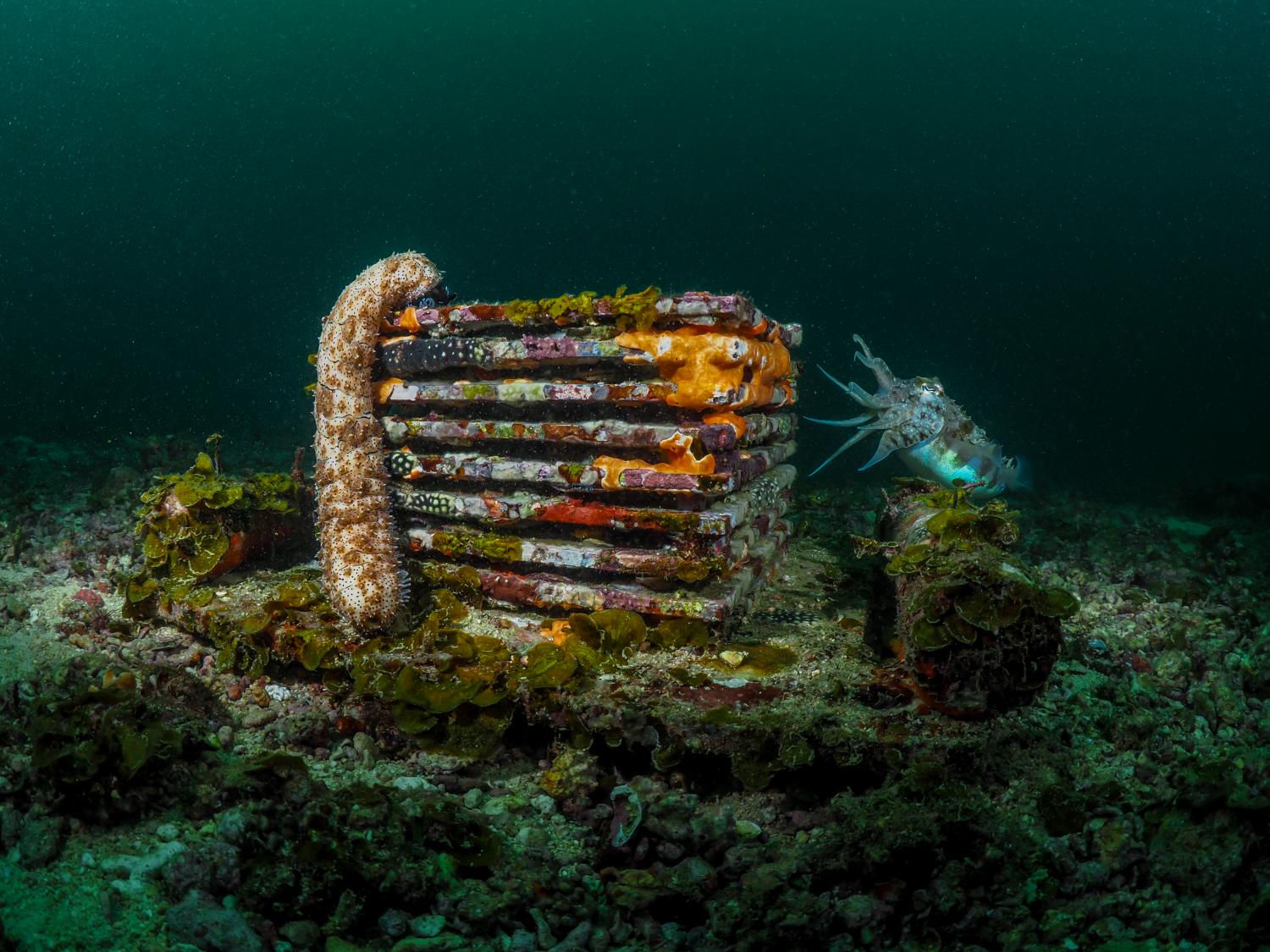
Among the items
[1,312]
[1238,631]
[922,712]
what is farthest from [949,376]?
[1,312]

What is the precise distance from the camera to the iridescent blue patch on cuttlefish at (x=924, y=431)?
610 cm

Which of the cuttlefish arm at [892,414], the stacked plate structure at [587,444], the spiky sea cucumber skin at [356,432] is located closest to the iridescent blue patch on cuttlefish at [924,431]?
the cuttlefish arm at [892,414]

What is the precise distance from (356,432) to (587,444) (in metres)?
1.69

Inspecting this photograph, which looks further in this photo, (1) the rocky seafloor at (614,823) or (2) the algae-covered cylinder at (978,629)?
(2) the algae-covered cylinder at (978,629)

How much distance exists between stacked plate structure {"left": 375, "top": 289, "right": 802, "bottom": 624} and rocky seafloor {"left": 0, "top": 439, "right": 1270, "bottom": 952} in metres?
0.72

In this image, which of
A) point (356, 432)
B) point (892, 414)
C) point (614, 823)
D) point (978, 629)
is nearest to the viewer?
point (614, 823)

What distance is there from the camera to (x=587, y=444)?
14.4 feet

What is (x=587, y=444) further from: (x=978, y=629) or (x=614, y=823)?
(x=978, y=629)

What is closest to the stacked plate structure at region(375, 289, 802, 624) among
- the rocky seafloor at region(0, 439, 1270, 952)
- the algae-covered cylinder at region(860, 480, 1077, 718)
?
the rocky seafloor at region(0, 439, 1270, 952)

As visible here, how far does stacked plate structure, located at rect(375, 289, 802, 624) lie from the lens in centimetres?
415

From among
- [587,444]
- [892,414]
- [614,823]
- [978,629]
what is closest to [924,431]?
[892,414]

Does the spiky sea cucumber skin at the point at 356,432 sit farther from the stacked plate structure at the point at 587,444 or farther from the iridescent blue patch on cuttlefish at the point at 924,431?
the iridescent blue patch on cuttlefish at the point at 924,431

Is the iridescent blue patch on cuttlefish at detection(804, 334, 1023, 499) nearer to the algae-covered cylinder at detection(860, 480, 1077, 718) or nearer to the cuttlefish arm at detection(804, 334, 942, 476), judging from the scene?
the cuttlefish arm at detection(804, 334, 942, 476)

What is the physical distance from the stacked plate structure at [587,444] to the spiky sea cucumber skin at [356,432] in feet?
0.52
